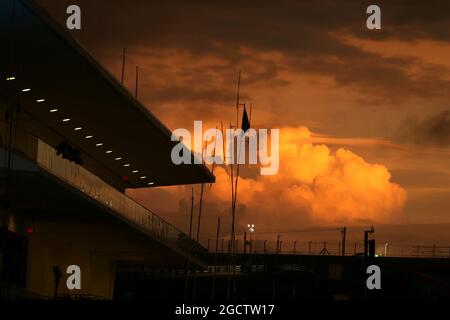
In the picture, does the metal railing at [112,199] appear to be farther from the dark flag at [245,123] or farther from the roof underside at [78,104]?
the dark flag at [245,123]

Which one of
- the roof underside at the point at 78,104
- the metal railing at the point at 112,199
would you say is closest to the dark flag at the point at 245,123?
the roof underside at the point at 78,104

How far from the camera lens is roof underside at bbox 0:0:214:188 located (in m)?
47.9

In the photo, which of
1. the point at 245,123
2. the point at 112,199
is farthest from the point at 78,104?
the point at 245,123

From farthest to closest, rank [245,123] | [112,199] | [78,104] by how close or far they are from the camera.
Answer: [245,123] → [112,199] → [78,104]

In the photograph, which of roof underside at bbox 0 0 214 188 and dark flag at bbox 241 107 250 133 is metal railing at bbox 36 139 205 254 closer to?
roof underside at bbox 0 0 214 188

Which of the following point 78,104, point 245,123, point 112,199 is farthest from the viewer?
point 245,123

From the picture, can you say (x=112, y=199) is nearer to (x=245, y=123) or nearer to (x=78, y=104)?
(x=78, y=104)

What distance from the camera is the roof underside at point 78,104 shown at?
47.9 m

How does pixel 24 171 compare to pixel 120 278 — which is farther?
pixel 120 278

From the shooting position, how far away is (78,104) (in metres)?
59.0

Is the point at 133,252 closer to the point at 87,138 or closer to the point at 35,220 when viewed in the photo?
the point at 87,138
